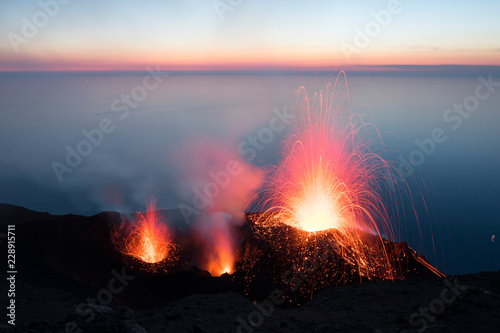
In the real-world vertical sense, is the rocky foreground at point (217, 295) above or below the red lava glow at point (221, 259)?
below

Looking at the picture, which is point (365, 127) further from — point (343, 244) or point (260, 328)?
point (260, 328)

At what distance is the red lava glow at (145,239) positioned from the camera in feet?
82.9

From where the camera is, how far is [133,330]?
8141mm

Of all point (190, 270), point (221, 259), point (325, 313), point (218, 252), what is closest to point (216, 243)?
point (218, 252)

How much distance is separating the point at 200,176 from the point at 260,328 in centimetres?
6175

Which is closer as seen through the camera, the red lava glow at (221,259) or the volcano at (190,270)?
the volcano at (190,270)

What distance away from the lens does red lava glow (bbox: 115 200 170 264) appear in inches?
995

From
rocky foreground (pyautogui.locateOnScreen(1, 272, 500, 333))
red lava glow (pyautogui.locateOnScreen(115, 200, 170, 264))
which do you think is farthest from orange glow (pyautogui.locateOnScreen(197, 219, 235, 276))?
rocky foreground (pyautogui.locateOnScreen(1, 272, 500, 333))

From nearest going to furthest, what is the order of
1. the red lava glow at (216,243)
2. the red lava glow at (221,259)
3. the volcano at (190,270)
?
the volcano at (190,270) → the red lava glow at (221,259) → the red lava glow at (216,243)

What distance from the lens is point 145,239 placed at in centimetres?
2677

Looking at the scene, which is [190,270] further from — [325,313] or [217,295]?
[325,313]

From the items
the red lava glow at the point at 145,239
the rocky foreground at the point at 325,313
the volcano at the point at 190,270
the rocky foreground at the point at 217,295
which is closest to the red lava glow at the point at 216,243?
the rocky foreground at the point at 217,295

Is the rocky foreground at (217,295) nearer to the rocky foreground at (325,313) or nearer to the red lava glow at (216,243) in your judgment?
the rocky foreground at (325,313)

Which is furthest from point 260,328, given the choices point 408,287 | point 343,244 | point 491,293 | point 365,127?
point 365,127
